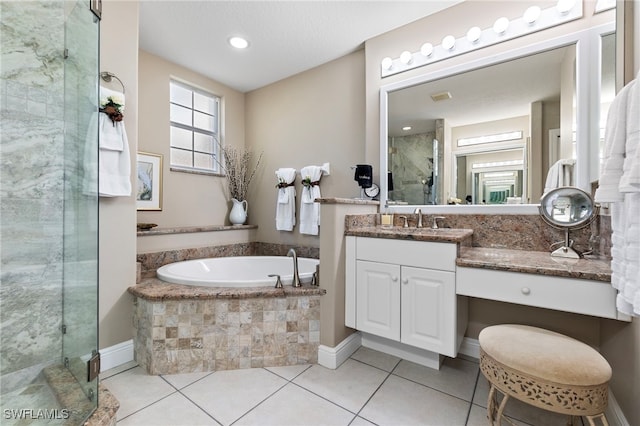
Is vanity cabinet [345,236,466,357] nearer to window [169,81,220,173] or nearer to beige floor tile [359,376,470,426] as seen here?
beige floor tile [359,376,470,426]

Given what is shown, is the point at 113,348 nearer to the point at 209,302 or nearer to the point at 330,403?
the point at 209,302

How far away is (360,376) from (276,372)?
1.73ft

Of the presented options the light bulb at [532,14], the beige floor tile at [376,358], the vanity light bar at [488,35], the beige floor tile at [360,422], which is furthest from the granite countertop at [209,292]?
the light bulb at [532,14]

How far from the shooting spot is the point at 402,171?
2293 millimetres

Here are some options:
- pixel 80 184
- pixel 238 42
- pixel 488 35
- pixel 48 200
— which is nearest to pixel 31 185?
pixel 48 200

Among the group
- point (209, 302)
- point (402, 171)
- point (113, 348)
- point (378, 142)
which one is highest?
point (378, 142)

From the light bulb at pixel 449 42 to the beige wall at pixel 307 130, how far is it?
77cm

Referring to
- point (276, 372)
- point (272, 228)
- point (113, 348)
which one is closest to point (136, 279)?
point (113, 348)

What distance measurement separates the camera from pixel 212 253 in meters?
2.93

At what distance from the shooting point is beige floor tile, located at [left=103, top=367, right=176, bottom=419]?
144 centimetres

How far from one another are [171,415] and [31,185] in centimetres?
143

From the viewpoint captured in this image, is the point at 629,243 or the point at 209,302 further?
the point at 209,302

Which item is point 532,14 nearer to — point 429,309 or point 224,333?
point 429,309

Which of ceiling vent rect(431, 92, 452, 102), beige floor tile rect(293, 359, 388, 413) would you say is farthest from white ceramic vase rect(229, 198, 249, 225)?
ceiling vent rect(431, 92, 452, 102)
